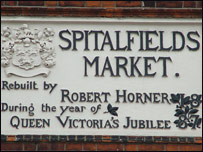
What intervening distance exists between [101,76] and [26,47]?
3.22 feet

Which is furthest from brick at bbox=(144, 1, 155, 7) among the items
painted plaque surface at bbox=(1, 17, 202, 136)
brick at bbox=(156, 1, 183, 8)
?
painted plaque surface at bbox=(1, 17, 202, 136)

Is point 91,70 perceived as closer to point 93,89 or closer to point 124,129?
point 93,89

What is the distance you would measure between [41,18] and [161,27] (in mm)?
1469

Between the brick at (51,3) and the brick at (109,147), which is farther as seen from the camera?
the brick at (51,3)

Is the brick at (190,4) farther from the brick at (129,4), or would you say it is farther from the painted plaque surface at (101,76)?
the brick at (129,4)

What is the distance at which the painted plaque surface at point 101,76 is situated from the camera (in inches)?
271

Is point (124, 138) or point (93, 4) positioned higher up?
point (93, 4)

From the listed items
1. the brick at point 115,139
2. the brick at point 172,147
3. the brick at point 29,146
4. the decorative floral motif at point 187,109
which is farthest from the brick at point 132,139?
the brick at point 29,146

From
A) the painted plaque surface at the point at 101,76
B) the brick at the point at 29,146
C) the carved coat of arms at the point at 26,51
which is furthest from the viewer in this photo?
the carved coat of arms at the point at 26,51

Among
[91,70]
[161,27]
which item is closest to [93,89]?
[91,70]

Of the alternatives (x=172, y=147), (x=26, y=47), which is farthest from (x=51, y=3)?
(x=172, y=147)

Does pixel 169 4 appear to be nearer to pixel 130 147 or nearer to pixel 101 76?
pixel 101 76

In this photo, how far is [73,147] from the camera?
6.79 meters

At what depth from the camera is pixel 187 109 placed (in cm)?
694
